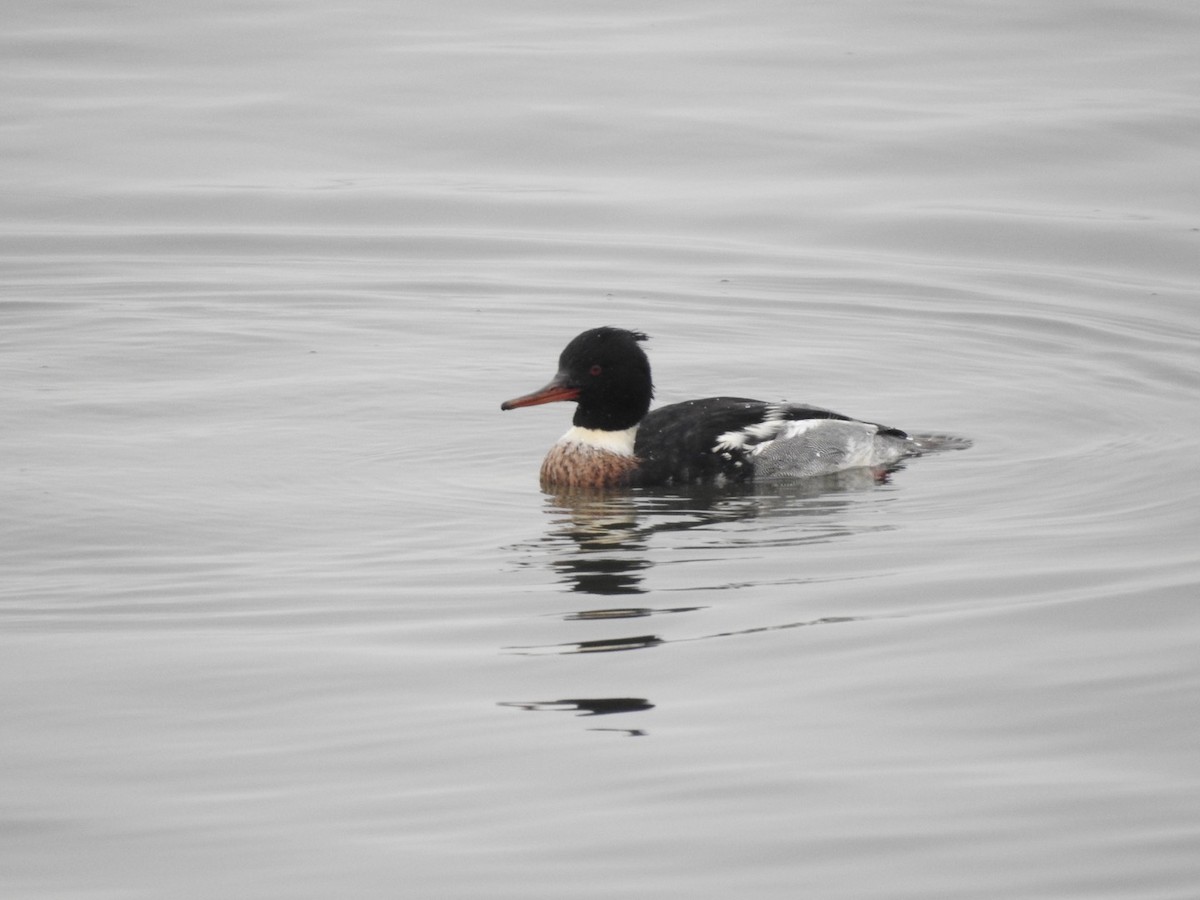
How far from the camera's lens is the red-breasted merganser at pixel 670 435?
38.8 ft

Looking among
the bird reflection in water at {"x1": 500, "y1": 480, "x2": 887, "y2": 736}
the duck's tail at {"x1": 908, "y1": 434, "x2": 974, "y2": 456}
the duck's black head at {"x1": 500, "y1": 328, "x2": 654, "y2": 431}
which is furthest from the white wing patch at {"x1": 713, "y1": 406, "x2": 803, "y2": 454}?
the duck's tail at {"x1": 908, "y1": 434, "x2": 974, "y2": 456}

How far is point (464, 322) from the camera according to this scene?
16.0m

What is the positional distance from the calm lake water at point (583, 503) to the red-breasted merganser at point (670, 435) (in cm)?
25

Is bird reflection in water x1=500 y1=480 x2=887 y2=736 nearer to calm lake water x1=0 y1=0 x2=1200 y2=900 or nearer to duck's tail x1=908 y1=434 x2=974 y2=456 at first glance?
calm lake water x1=0 y1=0 x2=1200 y2=900

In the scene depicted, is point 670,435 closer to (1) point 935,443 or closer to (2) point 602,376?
(2) point 602,376

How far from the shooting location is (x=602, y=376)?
478 inches

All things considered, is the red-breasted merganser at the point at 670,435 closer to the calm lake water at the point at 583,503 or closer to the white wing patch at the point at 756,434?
the white wing patch at the point at 756,434

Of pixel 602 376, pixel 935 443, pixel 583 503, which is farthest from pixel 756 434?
pixel 935 443

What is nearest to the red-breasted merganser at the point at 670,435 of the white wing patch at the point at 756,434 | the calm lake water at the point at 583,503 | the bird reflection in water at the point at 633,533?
the white wing patch at the point at 756,434

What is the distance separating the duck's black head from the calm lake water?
0.65m

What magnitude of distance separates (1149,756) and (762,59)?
20.5m

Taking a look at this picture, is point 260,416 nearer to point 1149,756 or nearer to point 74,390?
point 74,390

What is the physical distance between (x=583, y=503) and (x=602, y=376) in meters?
1.03

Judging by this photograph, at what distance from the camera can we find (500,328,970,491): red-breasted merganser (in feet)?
38.8
